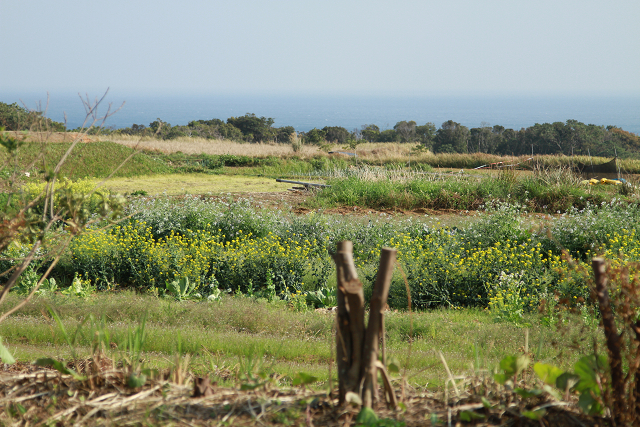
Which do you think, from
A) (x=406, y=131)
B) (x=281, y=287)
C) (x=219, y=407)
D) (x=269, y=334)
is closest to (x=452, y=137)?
(x=406, y=131)

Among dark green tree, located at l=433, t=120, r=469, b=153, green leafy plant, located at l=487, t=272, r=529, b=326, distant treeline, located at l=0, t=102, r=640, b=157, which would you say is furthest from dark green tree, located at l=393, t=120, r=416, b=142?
green leafy plant, located at l=487, t=272, r=529, b=326

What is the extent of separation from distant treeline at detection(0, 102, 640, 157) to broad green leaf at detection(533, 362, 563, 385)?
1108 inches

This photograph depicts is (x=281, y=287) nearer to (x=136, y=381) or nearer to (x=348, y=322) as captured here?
(x=136, y=381)

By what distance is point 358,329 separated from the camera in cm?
172

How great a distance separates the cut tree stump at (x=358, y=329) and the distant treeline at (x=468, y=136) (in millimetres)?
28107

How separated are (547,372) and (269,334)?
338 centimetres

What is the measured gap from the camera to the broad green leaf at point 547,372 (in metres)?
1.66

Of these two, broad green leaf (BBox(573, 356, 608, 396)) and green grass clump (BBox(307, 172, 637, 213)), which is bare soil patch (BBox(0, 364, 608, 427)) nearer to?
broad green leaf (BBox(573, 356, 608, 396))

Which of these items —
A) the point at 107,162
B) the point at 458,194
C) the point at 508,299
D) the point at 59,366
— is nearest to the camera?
the point at 59,366

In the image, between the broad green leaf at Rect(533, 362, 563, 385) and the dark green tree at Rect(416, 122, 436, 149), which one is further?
the dark green tree at Rect(416, 122, 436, 149)

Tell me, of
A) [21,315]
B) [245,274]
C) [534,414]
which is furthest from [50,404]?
[245,274]

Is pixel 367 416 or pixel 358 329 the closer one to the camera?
pixel 367 416

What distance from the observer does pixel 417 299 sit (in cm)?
604

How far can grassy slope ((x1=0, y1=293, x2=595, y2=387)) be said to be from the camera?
3.75 meters
